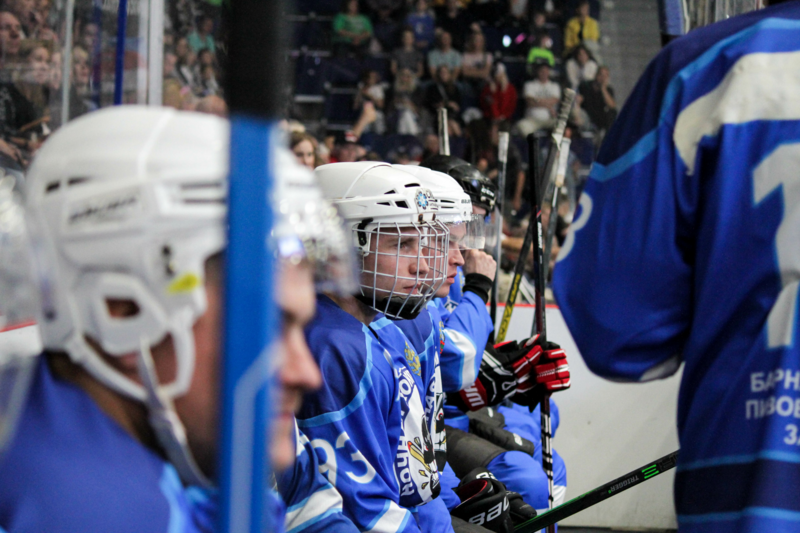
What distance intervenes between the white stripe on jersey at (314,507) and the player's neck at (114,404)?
667mm

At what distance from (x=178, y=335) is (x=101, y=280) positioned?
79 mm

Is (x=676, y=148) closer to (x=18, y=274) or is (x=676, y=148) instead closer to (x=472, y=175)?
(x=18, y=274)

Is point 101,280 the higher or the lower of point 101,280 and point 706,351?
the higher

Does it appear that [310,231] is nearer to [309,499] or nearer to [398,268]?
[309,499]

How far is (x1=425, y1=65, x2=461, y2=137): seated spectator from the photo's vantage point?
653 centimetres

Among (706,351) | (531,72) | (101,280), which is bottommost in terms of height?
(706,351)

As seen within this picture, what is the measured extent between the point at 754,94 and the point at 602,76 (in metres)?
6.13

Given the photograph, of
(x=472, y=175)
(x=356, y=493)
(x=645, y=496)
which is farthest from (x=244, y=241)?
(x=645, y=496)

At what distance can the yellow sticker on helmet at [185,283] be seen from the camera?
1.95ft

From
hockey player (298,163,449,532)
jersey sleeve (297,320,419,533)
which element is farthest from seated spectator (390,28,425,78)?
jersey sleeve (297,320,419,533)

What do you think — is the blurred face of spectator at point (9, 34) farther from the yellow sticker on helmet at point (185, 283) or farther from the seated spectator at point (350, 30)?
the seated spectator at point (350, 30)

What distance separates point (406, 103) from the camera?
656 centimetres

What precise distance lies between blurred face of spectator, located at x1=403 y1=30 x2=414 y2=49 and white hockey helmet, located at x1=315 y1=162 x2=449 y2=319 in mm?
5450

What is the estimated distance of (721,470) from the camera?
0.83 metres
